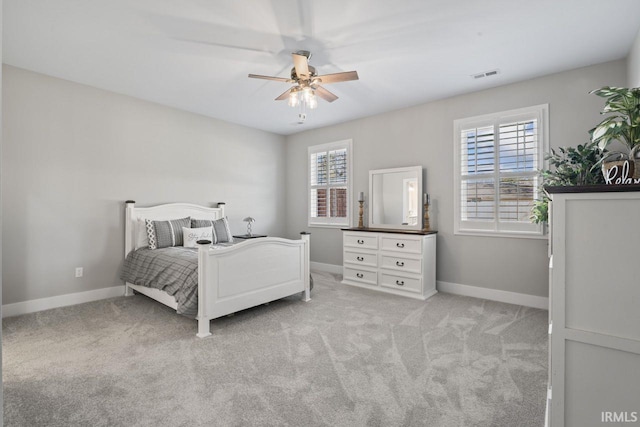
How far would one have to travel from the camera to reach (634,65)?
114 inches

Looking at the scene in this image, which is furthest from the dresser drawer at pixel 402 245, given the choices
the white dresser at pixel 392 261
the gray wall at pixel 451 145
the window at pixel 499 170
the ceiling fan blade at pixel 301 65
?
the ceiling fan blade at pixel 301 65

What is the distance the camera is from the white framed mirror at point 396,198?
464cm

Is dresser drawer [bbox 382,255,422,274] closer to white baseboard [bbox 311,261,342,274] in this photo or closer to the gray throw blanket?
white baseboard [bbox 311,261,342,274]

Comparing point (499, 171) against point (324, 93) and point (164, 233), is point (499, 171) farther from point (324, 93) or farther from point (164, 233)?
point (164, 233)

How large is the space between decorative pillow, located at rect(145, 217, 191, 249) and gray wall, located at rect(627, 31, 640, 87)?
4.98m

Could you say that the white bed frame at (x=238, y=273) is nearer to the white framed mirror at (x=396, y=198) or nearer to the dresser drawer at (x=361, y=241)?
the dresser drawer at (x=361, y=241)

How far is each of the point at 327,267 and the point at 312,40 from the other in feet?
12.6

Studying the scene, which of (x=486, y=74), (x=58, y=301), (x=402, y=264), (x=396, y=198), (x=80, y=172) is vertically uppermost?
(x=486, y=74)

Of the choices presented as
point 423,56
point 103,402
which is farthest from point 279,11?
point 103,402

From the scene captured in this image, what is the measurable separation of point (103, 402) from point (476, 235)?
4.08m

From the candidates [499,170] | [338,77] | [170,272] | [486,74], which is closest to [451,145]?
[499,170]

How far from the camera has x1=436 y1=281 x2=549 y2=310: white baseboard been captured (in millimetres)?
3725

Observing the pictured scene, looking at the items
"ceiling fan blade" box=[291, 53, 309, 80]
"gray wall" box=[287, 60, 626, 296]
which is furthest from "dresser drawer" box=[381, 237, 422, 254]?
"ceiling fan blade" box=[291, 53, 309, 80]

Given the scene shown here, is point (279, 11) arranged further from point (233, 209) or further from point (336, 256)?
point (336, 256)
